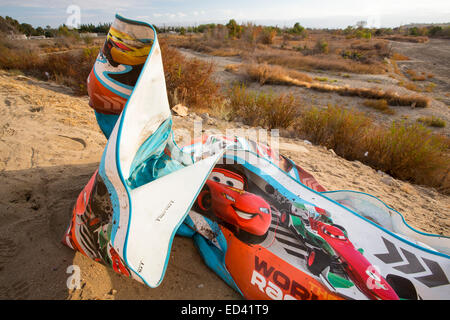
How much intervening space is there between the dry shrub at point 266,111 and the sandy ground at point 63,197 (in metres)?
0.78

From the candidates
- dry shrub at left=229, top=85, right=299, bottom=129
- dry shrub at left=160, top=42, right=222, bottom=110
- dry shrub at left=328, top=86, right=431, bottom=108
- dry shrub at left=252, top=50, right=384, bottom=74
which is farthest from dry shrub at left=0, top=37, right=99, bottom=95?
dry shrub at left=252, top=50, right=384, bottom=74

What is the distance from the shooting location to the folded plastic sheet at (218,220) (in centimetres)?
88

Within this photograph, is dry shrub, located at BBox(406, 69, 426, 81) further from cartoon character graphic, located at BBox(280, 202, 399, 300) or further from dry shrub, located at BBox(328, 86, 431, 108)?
cartoon character graphic, located at BBox(280, 202, 399, 300)

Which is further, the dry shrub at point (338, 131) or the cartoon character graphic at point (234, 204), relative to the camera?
the dry shrub at point (338, 131)

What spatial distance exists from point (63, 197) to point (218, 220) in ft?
4.07

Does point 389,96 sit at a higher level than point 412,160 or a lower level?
higher

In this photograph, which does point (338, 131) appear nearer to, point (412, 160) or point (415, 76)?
point (412, 160)

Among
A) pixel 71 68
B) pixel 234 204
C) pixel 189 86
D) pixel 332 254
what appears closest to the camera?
pixel 332 254

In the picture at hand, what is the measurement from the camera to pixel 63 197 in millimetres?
1740

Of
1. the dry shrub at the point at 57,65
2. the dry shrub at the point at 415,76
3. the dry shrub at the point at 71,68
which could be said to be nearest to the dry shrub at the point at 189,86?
the dry shrub at the point at 71,68

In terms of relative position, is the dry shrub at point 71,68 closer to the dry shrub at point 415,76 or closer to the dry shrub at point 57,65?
the dry shrub at point 57,65

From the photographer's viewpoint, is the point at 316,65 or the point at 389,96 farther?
the point at 316,65

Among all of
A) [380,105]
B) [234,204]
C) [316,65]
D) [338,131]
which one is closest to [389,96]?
[380,105]
